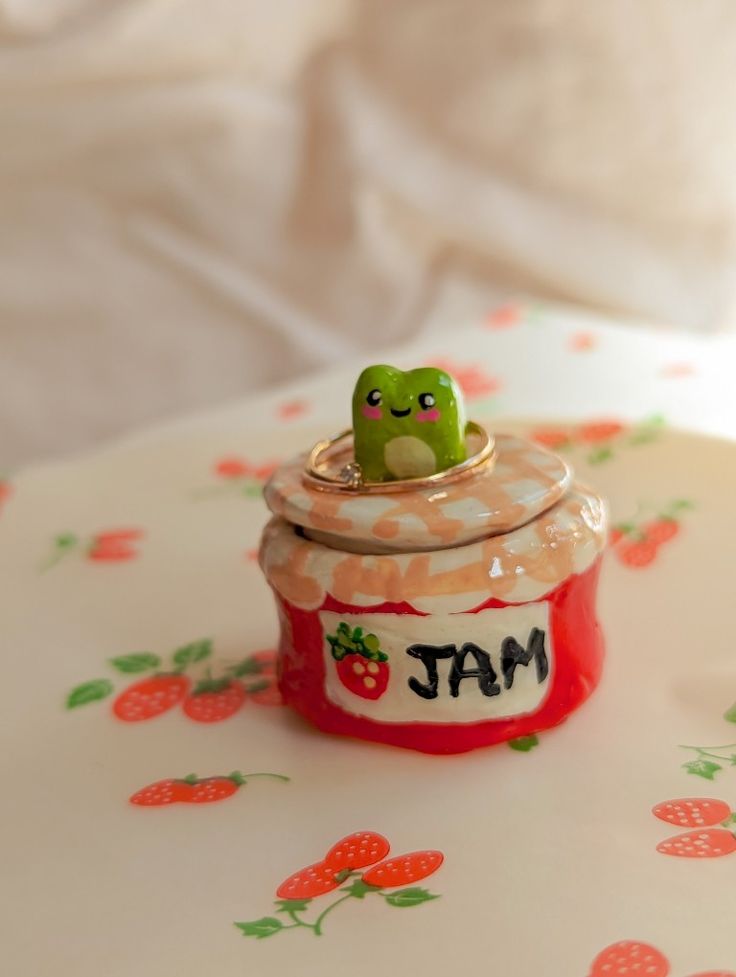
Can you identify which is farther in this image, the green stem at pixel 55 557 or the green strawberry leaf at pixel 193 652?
the green stem at pixel 55 557

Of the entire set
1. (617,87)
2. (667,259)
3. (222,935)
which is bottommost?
(222,935)

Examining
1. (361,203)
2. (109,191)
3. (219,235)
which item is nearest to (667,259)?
(361,203)

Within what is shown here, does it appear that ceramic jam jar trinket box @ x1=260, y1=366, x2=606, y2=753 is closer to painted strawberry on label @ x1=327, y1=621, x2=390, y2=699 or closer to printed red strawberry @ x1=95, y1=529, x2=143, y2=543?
painted strawberry on label @ x1=327, y1=621, x2=390, y2=699

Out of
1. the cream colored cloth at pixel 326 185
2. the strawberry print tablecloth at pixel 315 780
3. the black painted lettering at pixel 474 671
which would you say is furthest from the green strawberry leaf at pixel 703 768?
the cream colored cloth at pixel 326 185

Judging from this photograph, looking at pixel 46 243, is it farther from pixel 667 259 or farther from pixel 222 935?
pixel 222 935

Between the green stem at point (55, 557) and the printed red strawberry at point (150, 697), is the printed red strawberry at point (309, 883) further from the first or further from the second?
the green stem at point (55, 557)
